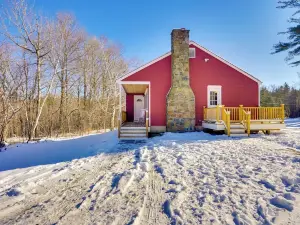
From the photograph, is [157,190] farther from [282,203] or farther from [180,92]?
[180,92]

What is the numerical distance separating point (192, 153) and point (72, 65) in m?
17.7

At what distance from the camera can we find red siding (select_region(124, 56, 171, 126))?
408 inches

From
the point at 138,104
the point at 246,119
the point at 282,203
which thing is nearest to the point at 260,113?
the point at 246,119

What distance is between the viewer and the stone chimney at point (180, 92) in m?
10.2

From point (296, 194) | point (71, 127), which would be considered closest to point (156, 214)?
point (296, 194)

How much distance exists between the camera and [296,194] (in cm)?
275

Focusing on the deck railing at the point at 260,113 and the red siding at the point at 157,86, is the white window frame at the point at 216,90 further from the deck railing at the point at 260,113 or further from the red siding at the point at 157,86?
the red siding at the point at 157,86

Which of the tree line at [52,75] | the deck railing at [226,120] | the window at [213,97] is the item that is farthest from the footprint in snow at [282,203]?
the tree line at [52,75]

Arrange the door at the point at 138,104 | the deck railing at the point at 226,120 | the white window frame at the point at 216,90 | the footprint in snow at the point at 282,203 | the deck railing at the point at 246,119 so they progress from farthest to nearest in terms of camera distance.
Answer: the door at the point at 138,104 → the white window frame at the point at 216,90 → the deck railing at the point at 246,119 → the deck railing at the point at 226,120 → the footprint in snow at the point at 282,203

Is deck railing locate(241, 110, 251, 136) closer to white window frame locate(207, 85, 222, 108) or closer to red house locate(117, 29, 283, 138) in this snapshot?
red house locate(117, 29, 283, 138)

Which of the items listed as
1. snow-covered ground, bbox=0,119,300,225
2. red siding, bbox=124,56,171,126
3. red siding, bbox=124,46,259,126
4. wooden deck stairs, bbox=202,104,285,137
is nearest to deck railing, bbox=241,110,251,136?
wooden deck stairs, bbox=202,104,285,137

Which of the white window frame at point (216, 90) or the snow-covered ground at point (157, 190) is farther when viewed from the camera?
the white window frame at point (216, 90)

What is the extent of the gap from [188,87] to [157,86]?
190 centimetres

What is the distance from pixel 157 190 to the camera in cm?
309
